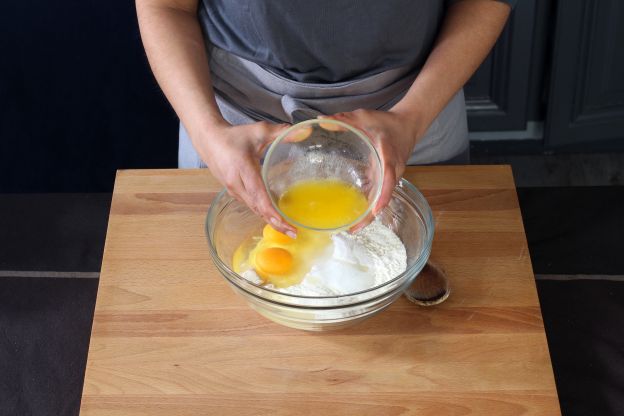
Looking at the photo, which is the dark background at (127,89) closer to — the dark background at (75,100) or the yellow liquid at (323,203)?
the dark background at (75,100)

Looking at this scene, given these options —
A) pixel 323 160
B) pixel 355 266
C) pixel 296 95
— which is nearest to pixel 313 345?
pixel 355 266

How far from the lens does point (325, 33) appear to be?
1.17 metres

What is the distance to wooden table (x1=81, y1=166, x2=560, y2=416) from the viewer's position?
0.93 metres

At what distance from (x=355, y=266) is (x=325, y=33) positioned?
0.40 m

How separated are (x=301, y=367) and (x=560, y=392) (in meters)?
0.44

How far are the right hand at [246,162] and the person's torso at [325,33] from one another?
0.21 metres

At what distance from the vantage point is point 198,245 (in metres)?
1.13

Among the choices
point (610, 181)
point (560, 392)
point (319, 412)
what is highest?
point (319, 412)

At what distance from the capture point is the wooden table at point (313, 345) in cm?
93

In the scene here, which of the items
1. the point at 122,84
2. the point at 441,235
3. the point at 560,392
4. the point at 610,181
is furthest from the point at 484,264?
the point at 610,181

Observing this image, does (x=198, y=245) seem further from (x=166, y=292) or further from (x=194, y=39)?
(x=194, y=39)

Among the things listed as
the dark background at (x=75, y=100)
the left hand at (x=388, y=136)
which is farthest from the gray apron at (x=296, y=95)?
the dark background at (x=75, y=100)

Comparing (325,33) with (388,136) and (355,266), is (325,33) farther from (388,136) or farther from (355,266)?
(355,266)

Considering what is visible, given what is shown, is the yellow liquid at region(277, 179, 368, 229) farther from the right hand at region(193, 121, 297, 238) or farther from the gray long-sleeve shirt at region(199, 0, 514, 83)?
the gray long-sleeve shirt at region(199, 0, 514, 83)
